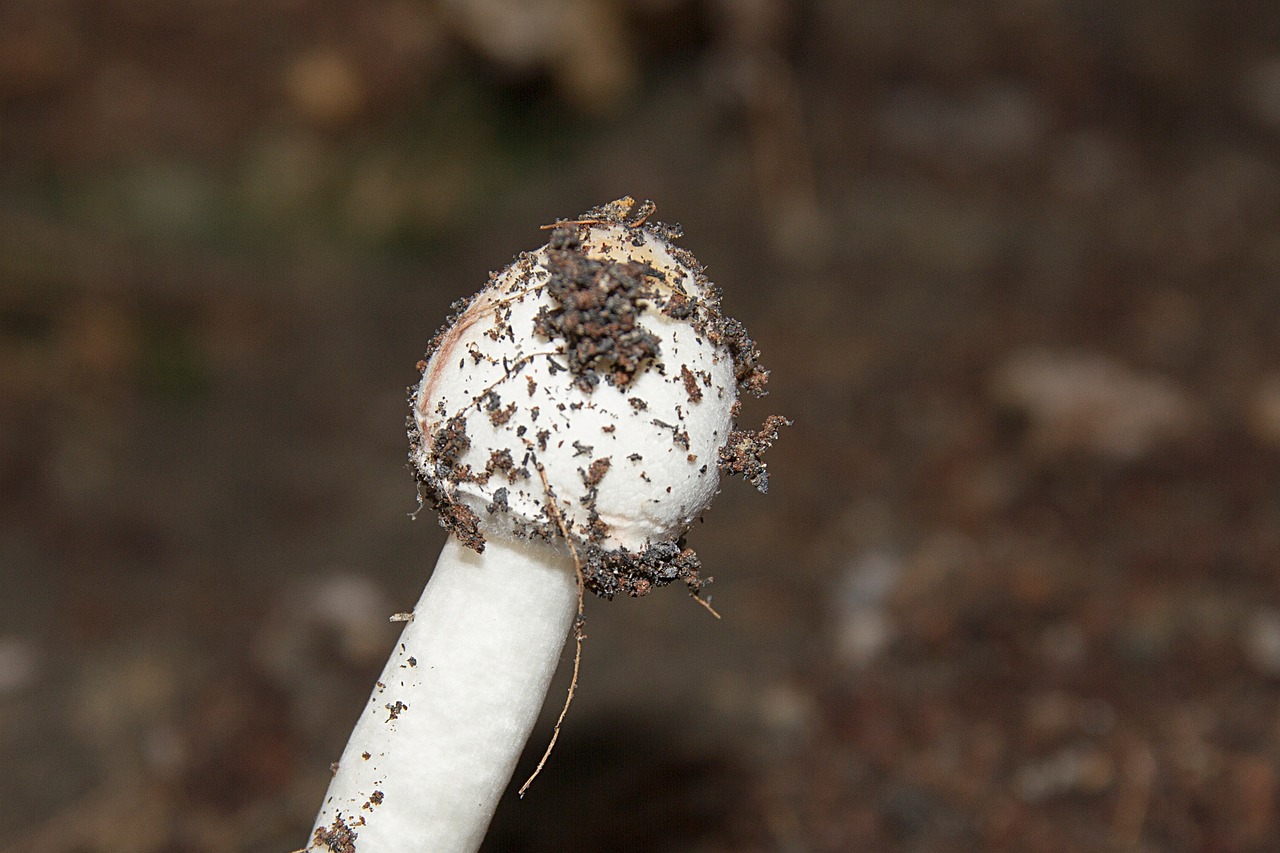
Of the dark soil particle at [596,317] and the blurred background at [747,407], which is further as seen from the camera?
the blurred background at [747,407]

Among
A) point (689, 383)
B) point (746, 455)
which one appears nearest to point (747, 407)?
point (746, 455)

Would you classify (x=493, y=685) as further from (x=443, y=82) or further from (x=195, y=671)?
(x=443, y=82)

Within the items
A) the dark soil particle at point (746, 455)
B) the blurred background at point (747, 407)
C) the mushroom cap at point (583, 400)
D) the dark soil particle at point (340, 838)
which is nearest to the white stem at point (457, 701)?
the dark soil particle at point (340, 838)

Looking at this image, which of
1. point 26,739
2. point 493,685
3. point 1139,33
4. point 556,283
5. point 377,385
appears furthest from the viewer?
point 1139,33

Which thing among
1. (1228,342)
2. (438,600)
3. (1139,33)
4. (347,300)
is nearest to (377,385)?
(347,300)

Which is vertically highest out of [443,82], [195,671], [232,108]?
[443,82]

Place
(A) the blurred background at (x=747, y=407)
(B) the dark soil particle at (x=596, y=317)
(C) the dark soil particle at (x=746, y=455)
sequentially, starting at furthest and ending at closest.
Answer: (A) the blurred background at (x=747, y=407) → (C) the dark soil particle at (x=746, y=455) → (B) the dark soil particle at (x=596, y=317)

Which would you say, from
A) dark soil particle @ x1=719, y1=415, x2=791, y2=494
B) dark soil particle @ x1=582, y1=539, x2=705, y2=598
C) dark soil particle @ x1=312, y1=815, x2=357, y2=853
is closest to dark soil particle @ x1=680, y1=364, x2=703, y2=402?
dark soil particle @ x1=719, y1=415, x2=791, y2=494

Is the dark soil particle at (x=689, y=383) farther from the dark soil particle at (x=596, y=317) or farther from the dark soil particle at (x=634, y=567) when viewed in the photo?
the dark soil particle at (x=634, y=567)
